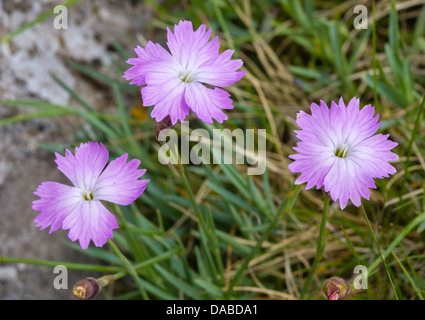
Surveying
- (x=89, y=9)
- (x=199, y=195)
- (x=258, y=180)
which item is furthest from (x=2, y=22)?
(x=258, y=180)

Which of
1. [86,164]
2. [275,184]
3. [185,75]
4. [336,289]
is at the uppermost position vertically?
[275,184]

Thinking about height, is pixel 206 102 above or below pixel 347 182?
above

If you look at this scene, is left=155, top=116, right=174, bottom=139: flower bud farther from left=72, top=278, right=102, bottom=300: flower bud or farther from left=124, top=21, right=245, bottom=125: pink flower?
left=72, top=278, right=102, bottom=300: flower bud

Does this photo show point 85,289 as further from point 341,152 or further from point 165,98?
point 341,152

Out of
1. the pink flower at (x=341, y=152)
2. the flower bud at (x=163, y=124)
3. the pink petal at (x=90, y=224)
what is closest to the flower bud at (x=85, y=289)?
the pink petal at (x=90, y=224)

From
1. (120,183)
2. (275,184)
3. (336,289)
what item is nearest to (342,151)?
(336,289)

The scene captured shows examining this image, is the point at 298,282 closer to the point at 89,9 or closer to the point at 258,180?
the point at 258,180

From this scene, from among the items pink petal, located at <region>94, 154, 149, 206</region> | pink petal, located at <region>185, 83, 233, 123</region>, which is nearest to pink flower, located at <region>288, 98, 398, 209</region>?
pink petal, located at <region>185, 83, 233, 123</region>

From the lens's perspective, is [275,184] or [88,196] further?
[275,184]
